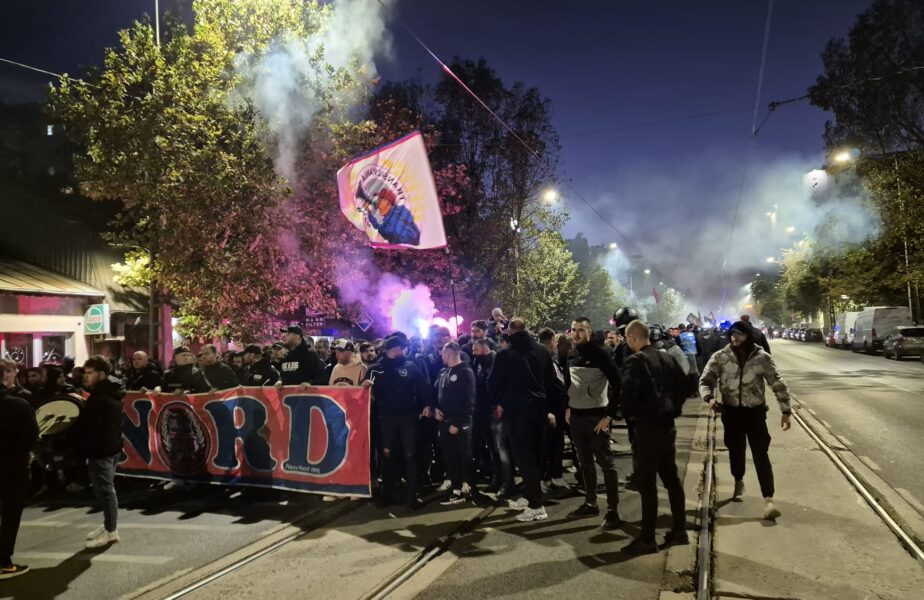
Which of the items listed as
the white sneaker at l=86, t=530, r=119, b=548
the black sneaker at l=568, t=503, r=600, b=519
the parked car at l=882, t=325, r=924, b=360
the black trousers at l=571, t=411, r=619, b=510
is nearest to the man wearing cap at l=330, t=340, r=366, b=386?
the white sneaker at l=86, t=530, r=119, b=548

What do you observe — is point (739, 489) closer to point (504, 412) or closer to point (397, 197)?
point (504, 412)

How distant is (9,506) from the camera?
5.29m

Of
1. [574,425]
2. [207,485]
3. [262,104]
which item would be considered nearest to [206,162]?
[262,104]

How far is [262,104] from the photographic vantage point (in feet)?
51.1

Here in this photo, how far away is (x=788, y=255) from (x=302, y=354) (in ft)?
204

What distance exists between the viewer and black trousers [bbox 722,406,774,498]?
5.88m

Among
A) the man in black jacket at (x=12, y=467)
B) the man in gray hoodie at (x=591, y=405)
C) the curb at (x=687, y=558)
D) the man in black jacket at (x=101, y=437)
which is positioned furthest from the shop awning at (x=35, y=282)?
the curb at (x=687, y=558)

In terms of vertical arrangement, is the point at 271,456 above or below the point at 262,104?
below

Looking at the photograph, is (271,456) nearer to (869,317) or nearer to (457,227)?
(457,227)

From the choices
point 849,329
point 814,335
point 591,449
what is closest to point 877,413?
point 591,449

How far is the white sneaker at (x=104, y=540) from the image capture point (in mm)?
5934

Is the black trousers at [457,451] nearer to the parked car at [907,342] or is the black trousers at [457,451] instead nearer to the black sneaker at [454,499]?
the black sneaker at [454,499]

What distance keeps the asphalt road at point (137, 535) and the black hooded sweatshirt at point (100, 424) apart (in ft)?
3.07

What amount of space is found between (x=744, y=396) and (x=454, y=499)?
3.31m
